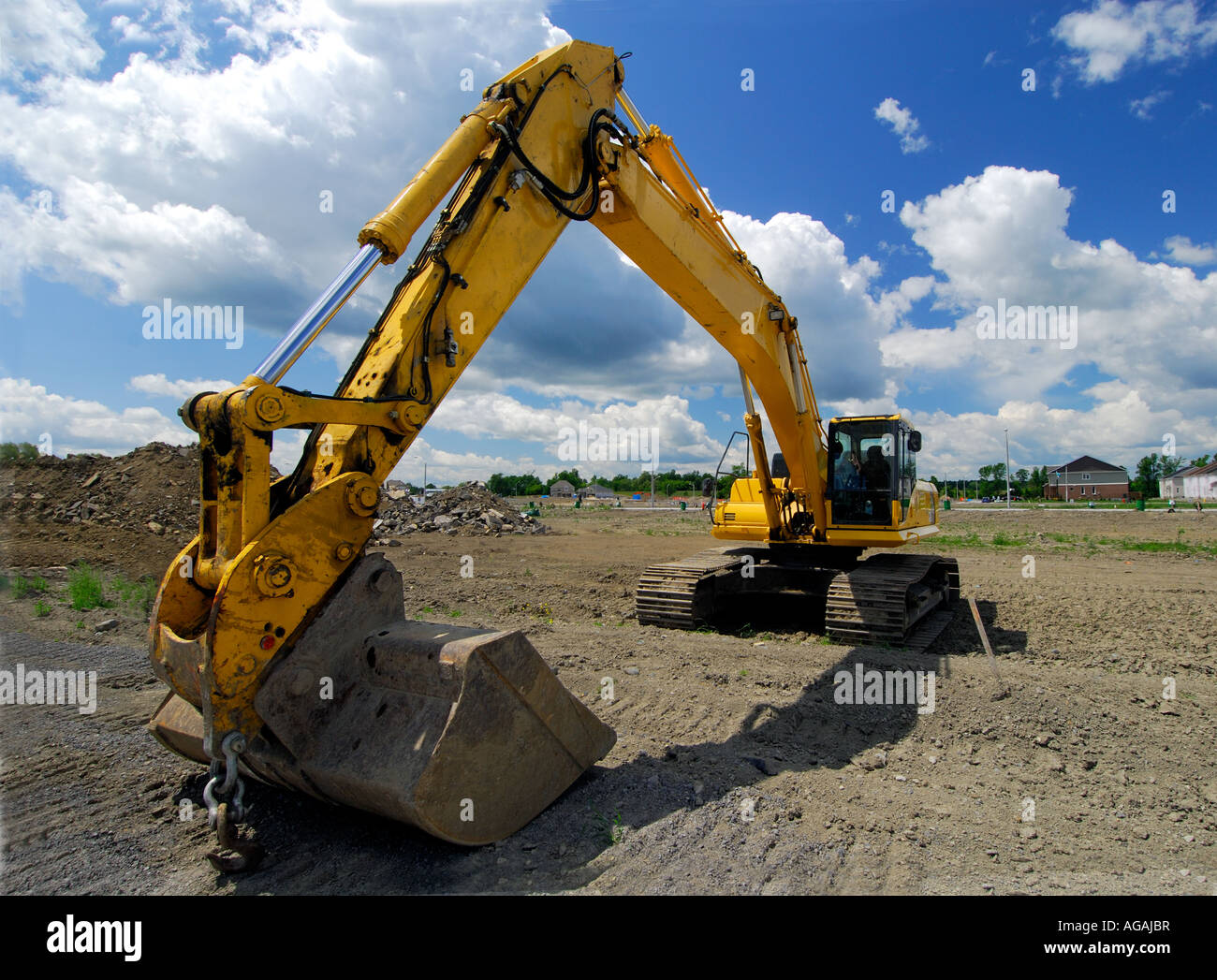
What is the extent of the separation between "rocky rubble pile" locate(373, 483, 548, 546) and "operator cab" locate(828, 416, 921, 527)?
56.0 feet

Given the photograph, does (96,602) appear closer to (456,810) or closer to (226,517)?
(226,517)

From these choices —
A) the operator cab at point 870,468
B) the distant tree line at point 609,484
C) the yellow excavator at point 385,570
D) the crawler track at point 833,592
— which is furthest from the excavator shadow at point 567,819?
the distant tree line at point 609,484

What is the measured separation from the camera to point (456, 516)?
992 inches

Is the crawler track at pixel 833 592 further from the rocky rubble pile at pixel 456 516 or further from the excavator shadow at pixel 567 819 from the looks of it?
the rocky rubble pile at pixel 456 516

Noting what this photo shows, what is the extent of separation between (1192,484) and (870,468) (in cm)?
7889

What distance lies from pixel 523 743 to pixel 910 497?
7.12 meters

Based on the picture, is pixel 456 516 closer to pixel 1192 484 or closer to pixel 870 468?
pixel 870 468

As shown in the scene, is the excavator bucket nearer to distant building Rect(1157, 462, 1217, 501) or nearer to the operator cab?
the operator cab

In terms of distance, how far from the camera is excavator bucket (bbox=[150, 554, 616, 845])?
2914 mm

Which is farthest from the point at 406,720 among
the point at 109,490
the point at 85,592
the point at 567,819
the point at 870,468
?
the point at 109,490

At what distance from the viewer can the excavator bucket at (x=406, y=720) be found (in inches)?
115

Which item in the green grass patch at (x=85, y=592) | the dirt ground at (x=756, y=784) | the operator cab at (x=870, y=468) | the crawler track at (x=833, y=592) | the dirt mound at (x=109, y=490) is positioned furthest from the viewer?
the dirt mound at (x=109, y=490)

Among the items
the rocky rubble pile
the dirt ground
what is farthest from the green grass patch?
the rocky rubble pile
